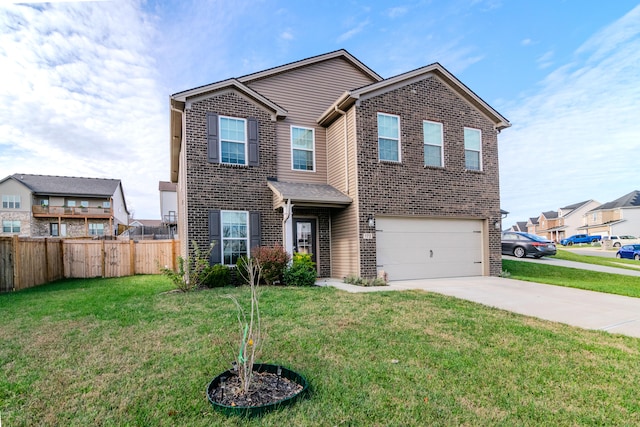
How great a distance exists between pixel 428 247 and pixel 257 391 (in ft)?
30.2

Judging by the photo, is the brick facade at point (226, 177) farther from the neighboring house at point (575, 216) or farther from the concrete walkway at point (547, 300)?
the neighboring house at point (575, 216)

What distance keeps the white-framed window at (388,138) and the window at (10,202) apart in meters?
41.0

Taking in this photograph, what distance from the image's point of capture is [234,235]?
10.3 meters

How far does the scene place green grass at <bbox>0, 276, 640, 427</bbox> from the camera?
274 cm

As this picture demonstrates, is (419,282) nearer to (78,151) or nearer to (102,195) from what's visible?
(78,151)

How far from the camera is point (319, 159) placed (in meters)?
11.9

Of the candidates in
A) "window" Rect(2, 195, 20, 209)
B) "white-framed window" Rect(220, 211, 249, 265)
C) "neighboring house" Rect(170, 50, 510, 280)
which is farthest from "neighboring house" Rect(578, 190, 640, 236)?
"window" Rect(2, 195, 20, 209)

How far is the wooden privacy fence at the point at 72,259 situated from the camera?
10008 mm

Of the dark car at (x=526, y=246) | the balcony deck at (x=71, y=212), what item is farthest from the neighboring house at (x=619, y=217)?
the balcony deck at (x=71, y=212)

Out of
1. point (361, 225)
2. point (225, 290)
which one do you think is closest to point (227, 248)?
point (225, 290)

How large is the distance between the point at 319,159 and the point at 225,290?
571 centimetres

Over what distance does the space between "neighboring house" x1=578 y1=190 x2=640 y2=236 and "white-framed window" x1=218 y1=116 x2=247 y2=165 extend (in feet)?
180

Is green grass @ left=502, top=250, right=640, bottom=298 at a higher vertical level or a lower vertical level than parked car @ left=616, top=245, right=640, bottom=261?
higher

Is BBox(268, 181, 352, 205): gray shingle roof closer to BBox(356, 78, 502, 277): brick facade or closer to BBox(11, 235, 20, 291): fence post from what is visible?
BBox(356, 78, 502, 277): brick facade
